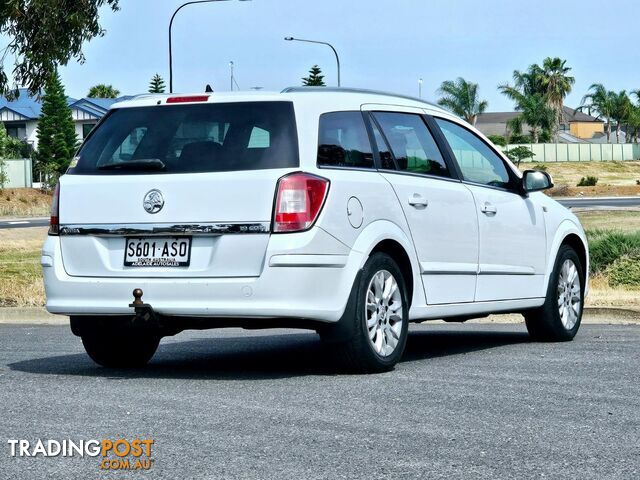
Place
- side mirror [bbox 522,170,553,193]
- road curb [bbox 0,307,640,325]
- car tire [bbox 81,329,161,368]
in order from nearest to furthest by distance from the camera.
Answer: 1. car tire [bbox 81,329,161,368]
2. side mirror [bbox 522,170,553,193]
3. road curb [bbox 0,307,640,325]

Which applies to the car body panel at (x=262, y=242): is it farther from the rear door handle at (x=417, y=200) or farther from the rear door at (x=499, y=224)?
the rear door at (x=499, y=224)

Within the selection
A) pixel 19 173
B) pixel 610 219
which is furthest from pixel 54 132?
pixel 610 219

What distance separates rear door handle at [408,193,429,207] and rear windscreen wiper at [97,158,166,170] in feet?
5.50

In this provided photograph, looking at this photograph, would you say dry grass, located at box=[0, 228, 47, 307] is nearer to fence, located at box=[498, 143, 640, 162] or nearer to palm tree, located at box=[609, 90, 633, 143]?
fence, located at box=[498, 143, 640, 162]

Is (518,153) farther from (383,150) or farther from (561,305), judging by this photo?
(383,150)

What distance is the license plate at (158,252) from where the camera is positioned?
8.17 m

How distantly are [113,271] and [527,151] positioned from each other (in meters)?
92.3

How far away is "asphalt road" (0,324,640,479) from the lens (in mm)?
5539

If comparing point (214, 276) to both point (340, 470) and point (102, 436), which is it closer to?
point (102, 436)

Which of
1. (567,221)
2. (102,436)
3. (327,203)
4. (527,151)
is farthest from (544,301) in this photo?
(527,151)

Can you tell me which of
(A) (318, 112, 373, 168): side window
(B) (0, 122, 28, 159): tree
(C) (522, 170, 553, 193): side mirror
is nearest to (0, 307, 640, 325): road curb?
(C) (522, 170, 553, 193): side mirror

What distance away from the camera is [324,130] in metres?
8.47

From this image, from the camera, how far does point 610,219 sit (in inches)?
1655

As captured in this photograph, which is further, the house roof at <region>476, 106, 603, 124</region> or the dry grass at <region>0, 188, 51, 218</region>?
the house roof at <region>476, 106, 603, 124</region>
